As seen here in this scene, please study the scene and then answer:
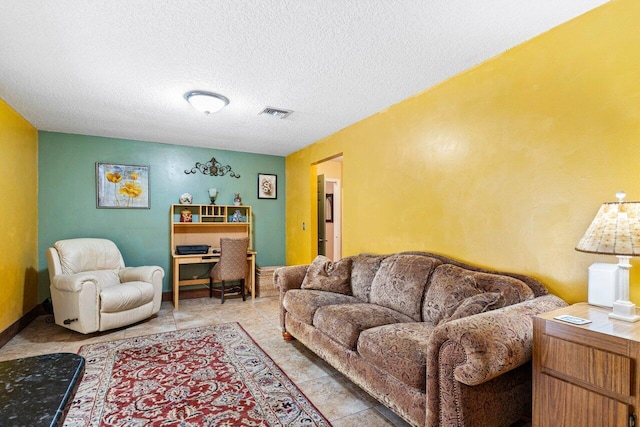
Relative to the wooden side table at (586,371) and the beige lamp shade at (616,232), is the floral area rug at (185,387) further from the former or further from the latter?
the beige lamp shade at (616,232)

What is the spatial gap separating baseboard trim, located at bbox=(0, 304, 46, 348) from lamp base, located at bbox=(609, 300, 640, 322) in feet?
15.2

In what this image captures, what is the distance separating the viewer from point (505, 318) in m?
1.63

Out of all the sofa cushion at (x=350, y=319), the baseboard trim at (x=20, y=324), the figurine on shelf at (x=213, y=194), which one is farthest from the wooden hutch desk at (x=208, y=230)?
the sofa cushion at (x=350, y=319)

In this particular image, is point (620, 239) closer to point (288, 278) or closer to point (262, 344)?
point (288, 278)

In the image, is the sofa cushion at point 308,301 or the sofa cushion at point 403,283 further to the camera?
the sofa cushion at point 308,301

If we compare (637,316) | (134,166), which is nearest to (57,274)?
(134,166)

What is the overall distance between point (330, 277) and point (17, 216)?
10.9ft

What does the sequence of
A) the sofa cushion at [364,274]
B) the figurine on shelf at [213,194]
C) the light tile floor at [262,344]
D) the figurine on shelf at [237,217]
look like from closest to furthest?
1. the light tile floor at [262,344]
2. the sofa cushion at [364,274]
3. the figurine on shelf at [213,194]
4. the figurine on shelf at [237,217]

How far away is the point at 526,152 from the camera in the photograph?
2197 millimetres

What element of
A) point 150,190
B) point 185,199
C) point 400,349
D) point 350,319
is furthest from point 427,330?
point 150,190

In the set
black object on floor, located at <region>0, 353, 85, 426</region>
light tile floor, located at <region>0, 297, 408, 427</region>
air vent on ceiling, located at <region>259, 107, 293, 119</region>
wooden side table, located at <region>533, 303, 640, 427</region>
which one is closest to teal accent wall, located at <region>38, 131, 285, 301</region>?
light tile floor, located at <region>0, 297, 408, 427</region>

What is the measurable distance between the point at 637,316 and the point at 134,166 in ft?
17.3

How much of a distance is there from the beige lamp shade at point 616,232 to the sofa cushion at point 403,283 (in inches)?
45.2

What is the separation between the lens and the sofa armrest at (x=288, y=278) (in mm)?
3404
